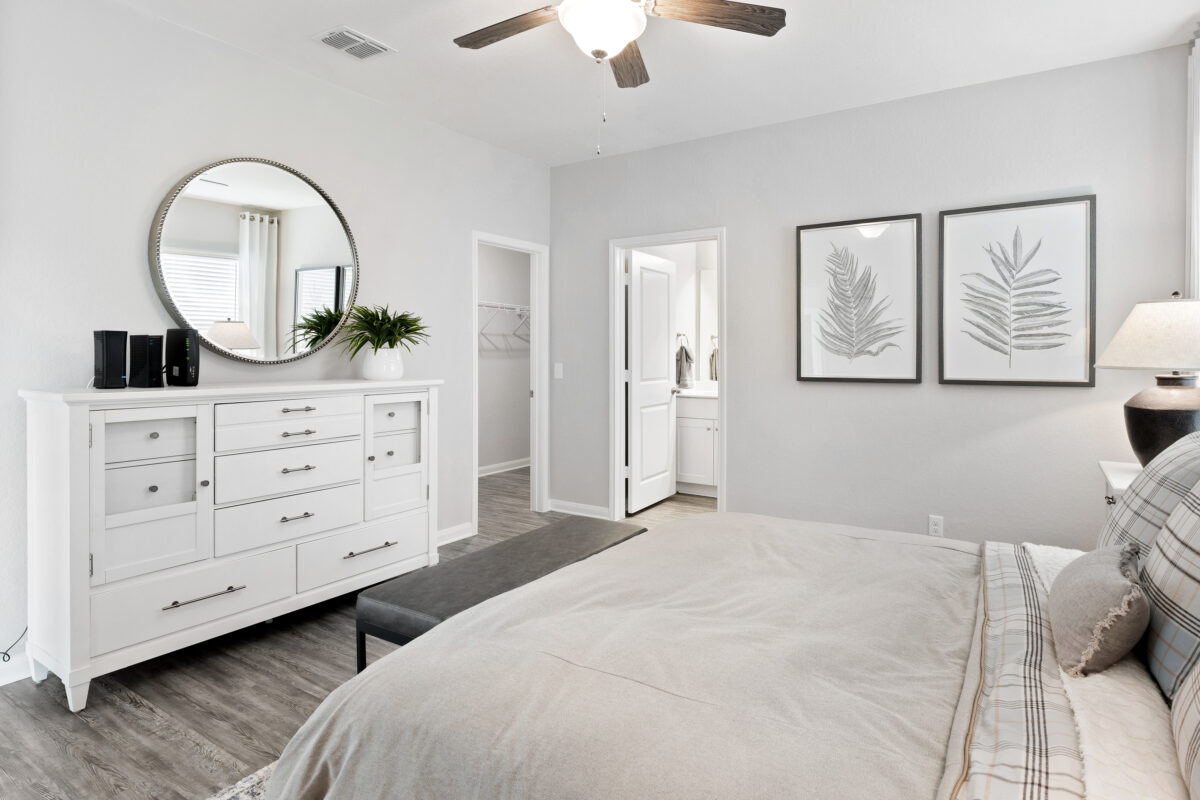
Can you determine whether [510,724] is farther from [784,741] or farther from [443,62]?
[443,62]

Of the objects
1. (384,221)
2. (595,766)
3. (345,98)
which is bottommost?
(595,766)

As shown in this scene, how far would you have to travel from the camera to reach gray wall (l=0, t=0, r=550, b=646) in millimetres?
2484

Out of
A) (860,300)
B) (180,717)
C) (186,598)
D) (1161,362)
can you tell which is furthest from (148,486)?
(1161,362)

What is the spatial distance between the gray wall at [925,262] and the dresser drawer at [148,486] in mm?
2872

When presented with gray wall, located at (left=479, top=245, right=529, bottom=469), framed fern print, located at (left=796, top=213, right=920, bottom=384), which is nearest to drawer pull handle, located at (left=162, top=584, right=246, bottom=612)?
framed fern print, located at (left=796, top=213, right=920, bottom=384)

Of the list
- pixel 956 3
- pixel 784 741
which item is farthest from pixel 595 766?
pixel 956 3

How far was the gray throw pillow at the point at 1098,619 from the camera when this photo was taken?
3.61 ft

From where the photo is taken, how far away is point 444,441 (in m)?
4.25

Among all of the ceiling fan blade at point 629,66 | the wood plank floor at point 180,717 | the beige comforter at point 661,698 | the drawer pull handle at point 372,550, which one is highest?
the ceiling fan blade at point 629,66

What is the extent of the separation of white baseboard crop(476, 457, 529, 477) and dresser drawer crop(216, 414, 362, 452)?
12.2 ft

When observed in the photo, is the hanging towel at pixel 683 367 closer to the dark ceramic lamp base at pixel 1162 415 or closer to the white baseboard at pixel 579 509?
the white baseboard at pixel 579 509

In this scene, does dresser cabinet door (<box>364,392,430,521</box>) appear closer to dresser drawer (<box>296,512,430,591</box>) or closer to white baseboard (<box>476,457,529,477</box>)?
dresser drawer (<box>296,512,430,591</box>)

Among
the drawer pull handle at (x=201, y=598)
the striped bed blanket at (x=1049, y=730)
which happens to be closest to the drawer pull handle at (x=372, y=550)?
the drawer pull handle at (x=201, y=598)

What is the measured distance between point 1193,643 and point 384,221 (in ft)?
12.7
